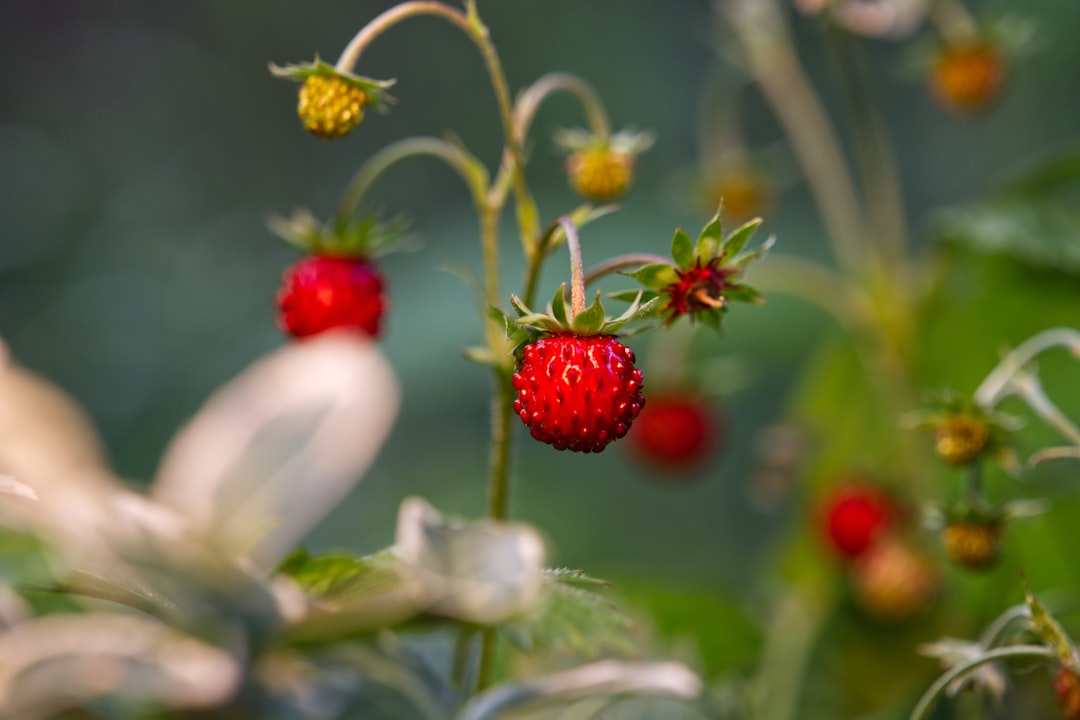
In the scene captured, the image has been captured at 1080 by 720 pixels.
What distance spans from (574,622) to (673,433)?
596 millimetres

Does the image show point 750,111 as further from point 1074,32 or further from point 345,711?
point 345,711

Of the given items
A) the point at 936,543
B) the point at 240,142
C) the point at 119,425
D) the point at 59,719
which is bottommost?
the point at 59,719

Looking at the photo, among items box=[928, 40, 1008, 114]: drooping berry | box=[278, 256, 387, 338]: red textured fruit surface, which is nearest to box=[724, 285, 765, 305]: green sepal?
box=[278, 256, 387, 338]: red textured fruit surface

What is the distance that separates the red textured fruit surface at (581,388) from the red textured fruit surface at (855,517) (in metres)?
0.49

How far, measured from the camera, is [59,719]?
244 mm

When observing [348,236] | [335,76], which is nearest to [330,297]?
[348,236]

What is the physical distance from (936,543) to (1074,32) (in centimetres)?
103

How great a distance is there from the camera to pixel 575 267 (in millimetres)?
379

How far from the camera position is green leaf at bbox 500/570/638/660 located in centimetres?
32

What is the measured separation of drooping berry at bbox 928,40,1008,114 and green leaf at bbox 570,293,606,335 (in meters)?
0.58

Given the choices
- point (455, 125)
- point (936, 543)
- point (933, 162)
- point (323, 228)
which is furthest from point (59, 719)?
point (455, 125)

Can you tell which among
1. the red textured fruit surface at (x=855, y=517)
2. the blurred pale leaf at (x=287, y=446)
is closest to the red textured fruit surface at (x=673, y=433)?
the red textured fruit surface at (x=855, y=517)

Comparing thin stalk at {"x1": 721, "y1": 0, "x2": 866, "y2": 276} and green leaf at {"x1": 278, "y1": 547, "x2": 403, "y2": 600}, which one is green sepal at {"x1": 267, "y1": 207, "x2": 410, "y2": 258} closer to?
green leaf at {"x1": 278, "y1": 547, "x2": 403, "y2": 600}

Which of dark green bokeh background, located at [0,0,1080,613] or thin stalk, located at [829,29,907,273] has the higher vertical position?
dark green bokeh background, located at [0,0,1080,613]
